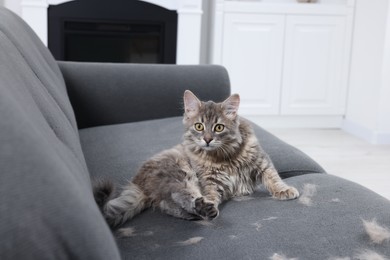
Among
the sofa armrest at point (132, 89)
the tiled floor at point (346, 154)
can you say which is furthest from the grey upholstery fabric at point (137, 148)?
the tiled floor at point (346, 154)

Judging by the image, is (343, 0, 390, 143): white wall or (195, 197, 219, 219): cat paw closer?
(195, 197, 219, 219): cat paw

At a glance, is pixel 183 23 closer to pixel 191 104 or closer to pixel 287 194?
A: pixel 191 104

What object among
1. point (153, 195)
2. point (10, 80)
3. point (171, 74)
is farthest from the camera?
point (171, 74)

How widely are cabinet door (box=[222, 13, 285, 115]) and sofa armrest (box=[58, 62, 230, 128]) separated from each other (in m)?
1.76

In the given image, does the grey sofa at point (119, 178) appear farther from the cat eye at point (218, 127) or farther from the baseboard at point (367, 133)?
the baseboard at point (367, 133)

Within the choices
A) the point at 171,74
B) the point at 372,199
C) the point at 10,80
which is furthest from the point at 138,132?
the point at 10,80

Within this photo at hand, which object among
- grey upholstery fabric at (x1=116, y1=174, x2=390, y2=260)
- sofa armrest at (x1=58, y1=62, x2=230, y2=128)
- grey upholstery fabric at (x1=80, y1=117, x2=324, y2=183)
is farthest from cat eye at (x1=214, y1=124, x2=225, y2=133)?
sofa armrest at (x1=58, y1=62, x2=230, y2=128)

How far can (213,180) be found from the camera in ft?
4.97

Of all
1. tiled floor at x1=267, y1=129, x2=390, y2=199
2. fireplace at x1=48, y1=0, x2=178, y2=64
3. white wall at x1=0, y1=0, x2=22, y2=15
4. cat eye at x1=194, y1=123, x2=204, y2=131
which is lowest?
tiled floor at x1=267, y1=129, x2=390, y2=199

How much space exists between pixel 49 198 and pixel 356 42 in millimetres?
4089

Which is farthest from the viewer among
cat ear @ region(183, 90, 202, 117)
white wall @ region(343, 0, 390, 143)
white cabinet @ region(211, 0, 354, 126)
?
white cabinet @ region(211, 0, 354, 126)

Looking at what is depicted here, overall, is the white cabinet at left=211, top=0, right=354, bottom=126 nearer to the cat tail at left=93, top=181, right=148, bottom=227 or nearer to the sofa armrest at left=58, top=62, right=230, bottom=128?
the sofa armrest at left=58, top=62, right=230, bottom=128

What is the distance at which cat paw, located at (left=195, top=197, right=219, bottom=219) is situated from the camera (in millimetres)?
1298

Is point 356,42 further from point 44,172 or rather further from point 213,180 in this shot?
point 44,172
